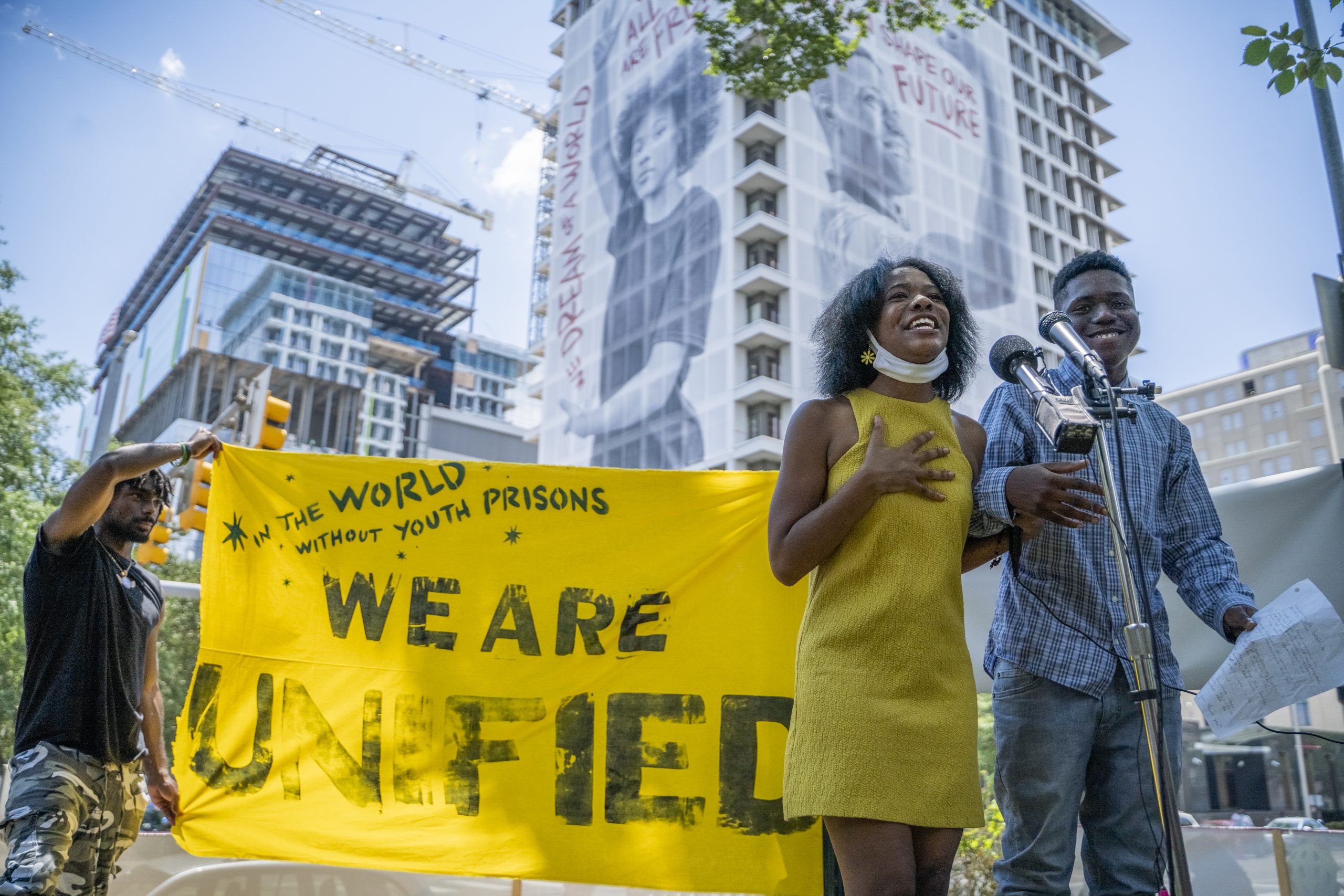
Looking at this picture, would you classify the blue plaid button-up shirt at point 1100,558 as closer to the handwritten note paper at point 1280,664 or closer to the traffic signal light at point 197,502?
the handwritten note paper at point 1280,664

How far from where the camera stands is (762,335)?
1826 inches

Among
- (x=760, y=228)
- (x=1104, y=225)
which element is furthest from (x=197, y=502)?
(x=1104, y=225)

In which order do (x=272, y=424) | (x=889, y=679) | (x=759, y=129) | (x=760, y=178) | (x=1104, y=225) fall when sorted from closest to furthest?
(x=889, y=679) < (x=272, y=424) < (x=760, y=178) < (x=759, y=129) < (x=1104, y=225)

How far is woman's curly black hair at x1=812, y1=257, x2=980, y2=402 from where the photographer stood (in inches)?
105

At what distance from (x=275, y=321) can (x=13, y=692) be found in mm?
82152

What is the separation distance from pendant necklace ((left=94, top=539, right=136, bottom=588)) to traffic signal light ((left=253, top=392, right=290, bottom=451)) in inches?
347

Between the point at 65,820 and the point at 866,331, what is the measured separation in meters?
2.85

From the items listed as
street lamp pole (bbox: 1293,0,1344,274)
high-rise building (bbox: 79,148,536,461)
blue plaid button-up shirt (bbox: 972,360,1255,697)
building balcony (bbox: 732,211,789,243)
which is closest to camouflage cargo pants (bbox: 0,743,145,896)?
blue plaid button-up shirt (bbox: 972,360,1255,697)

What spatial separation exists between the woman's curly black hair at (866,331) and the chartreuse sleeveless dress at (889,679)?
33cm

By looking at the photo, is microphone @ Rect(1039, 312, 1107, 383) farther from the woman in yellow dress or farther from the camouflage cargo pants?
the camouflage cargo pants

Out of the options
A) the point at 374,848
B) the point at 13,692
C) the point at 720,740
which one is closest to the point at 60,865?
the point at 374,848

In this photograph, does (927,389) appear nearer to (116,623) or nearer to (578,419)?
(116,623)

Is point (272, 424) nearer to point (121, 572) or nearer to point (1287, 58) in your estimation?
point (121, 572)

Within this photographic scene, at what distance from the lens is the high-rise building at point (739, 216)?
156 ft
